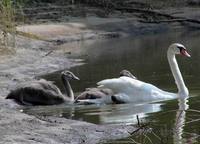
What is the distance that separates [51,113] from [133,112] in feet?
4.50

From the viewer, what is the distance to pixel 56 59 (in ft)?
68.2

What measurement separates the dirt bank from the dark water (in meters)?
0.56

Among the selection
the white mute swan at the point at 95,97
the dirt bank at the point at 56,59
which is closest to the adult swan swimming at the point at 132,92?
the white mute swan at the point at 95,97

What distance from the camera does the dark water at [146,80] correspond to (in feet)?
31.0

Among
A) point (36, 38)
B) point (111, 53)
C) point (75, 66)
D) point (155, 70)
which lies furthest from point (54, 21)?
point (155, 70)

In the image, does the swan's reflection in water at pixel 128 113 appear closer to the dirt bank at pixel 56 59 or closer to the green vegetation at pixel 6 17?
the dirt bank at pixel 56 59

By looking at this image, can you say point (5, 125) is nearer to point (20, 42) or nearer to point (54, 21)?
point (20, 42)

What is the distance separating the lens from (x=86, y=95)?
1293 centimetres

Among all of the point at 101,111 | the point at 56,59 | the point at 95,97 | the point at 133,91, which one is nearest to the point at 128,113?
the point at 101,111

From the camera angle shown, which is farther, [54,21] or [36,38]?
[54,21]

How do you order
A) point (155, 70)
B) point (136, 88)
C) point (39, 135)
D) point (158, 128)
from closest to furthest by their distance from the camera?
point (39, 135)
point (158, 128)
point (136, 88)
point (155, 70)

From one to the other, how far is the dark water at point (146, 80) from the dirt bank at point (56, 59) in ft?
1.85

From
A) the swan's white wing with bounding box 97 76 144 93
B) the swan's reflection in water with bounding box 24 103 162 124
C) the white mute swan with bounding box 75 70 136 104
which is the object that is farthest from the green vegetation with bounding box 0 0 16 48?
the swan's reflection in water with bounding box 24 103 162 124

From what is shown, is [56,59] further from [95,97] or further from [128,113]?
[128,113]
